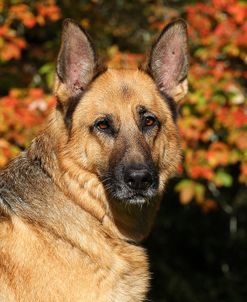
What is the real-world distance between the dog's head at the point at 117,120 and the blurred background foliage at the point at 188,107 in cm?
93

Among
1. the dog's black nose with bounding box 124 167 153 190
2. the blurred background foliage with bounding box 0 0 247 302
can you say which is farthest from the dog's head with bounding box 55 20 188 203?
the blurred background foliage with bounding box 0 0 247 302

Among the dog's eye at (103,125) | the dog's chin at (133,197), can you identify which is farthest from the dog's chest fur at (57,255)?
the dog's eye at (103,125)

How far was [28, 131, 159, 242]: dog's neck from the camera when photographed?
499 centimetres

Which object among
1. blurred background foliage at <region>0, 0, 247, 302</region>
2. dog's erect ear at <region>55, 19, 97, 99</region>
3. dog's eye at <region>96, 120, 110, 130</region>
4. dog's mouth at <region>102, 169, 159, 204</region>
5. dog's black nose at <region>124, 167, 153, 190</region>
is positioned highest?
dog's erect ear at <region>55, 19, 97, 99</region>

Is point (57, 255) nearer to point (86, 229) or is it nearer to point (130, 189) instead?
point (86, 229)

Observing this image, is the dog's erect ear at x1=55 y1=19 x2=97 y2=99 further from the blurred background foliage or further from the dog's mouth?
the blurred background foliage

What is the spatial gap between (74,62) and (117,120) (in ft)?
2.01

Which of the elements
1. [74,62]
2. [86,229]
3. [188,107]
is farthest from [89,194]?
[188,107]

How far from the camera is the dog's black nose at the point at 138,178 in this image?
4883 millimetres

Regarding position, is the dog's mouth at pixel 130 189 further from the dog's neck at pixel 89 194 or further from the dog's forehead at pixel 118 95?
the dog's forehead at pixel 118 95

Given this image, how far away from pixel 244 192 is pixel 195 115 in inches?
164

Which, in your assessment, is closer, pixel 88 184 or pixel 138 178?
pixel 138 178

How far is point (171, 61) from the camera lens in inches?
225

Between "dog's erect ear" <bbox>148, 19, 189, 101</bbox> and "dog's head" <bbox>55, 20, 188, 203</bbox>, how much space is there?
1cm
